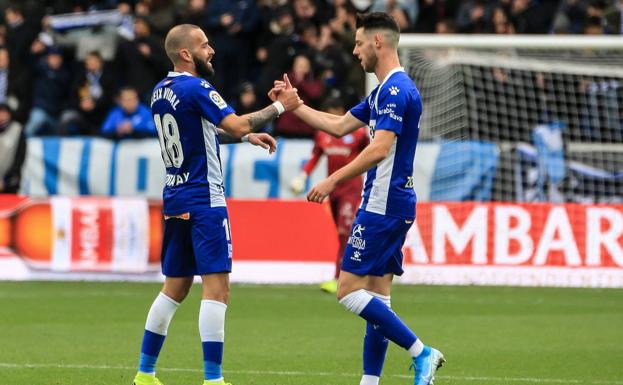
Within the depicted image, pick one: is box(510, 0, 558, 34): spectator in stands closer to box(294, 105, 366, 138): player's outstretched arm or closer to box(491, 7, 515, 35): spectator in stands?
box(491, 7, 515, 35): spectator in stands

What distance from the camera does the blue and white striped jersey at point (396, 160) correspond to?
26.9 ft

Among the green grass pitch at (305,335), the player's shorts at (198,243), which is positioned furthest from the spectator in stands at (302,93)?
the player's shorts at (198,243)

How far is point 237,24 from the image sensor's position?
19.5 metres

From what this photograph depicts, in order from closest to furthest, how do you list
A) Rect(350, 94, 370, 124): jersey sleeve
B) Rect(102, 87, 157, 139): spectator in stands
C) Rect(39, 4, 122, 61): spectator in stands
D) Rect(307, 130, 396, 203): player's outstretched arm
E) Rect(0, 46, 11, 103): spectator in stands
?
Rect(307, 130, 396, 203): player's outstretched arm < Rect(350, 94, 370, 124): jersey sleeve < Rect(102, 87, 157, 139): spectator in stands < Rect(0, 46, 11, 103): spectator in stands < Rect(39, 4, 122, 61): spectator in stands

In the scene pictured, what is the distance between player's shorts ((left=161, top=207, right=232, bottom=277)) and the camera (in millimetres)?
8266

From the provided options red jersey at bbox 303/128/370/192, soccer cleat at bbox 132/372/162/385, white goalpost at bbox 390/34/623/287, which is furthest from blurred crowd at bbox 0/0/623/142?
soccer cleat at bbox 132/372/162/385

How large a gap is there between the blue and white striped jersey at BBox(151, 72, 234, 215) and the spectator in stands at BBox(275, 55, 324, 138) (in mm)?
9301

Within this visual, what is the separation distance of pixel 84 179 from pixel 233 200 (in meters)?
2.90

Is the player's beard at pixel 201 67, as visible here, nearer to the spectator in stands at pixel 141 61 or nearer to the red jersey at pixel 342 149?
the red jersey at pixel 342 149

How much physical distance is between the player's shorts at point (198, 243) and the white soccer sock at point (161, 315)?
0.17 meters

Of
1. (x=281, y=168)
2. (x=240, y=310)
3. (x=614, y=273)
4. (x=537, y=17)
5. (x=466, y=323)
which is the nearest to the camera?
(x=466, y=323)

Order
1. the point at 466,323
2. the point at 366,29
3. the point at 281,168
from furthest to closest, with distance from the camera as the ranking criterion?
the point at 281,168 → the point at 466,323 → the point at 366,29

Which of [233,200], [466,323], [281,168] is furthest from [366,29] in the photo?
[281,168]

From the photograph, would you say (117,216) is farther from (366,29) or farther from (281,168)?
(366,29)
